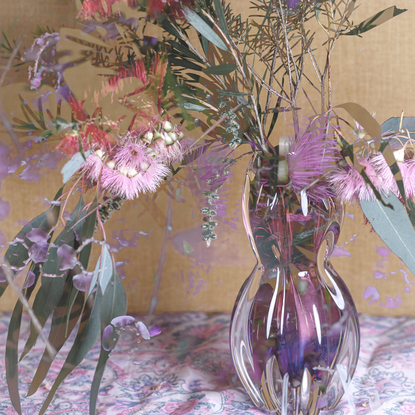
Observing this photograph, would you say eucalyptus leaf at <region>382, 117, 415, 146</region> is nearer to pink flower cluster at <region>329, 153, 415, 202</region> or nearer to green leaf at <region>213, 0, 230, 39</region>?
pink flower cluster at <region>329, 153, 415, 202</region>

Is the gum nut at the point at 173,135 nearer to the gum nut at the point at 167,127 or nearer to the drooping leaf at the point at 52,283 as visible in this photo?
the gum nut at the point at 167,127

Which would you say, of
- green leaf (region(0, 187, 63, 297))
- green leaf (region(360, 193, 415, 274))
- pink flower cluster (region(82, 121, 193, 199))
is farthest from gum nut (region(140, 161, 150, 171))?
green leaf (region(360, 193, 415, 274))

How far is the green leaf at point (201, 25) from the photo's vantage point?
1.22 feet

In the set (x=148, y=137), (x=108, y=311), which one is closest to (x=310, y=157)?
(x=148, y=137)

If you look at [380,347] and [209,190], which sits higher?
[209,190]

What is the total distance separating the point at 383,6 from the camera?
2.17ft

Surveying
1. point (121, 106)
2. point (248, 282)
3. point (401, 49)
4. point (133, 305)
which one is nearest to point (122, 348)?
point (133, 305)

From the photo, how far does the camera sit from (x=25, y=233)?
1.39ft

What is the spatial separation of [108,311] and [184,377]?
18 cm

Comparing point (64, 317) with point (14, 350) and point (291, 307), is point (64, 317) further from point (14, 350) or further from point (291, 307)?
point (291, 307)

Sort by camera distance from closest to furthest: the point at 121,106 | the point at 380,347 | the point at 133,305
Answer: the point at 121,106 < the point at 133,305 < the point at 380,347

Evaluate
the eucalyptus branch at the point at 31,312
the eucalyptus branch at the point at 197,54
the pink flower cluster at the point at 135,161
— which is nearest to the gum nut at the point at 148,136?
the pink flower cluster at the point at 135,161

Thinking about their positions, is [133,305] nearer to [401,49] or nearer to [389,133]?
[389,133]

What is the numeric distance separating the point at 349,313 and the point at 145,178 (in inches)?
11.2
